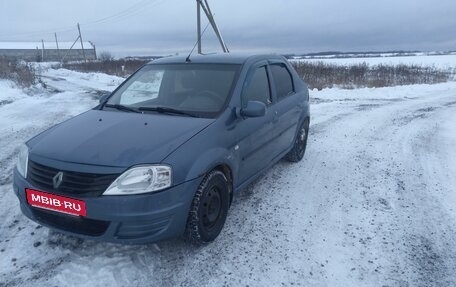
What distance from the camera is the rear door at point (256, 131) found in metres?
3.80

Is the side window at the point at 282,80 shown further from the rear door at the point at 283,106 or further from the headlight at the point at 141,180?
the headlight at the point at 141,180

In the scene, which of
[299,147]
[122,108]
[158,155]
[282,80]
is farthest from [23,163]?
[299,147]

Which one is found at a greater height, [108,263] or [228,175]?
[228,175]

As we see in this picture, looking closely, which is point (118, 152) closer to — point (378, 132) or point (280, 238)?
point (280, 238)

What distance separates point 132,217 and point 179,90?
1775mm

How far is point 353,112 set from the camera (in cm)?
1038

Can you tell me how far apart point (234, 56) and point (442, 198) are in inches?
121

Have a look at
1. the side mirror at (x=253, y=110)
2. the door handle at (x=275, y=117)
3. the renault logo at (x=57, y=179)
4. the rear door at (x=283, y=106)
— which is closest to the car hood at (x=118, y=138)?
the renault logo at (x=57, y=179)

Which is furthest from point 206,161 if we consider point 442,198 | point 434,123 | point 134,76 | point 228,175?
point 434,123

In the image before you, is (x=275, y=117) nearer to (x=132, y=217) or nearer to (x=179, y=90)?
(x=179, y=90)

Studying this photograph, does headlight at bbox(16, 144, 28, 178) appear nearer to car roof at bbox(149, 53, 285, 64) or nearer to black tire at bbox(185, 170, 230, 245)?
black tire at bbox(185, 170, 230, 245)

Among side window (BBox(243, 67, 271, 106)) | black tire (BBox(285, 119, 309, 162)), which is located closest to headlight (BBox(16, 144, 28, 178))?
side window (BBox(243, 67, 271, 106))

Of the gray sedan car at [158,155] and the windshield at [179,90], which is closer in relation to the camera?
the gray sedan car at [158,155]

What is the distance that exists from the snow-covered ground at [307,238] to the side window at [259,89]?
1.21 meters
